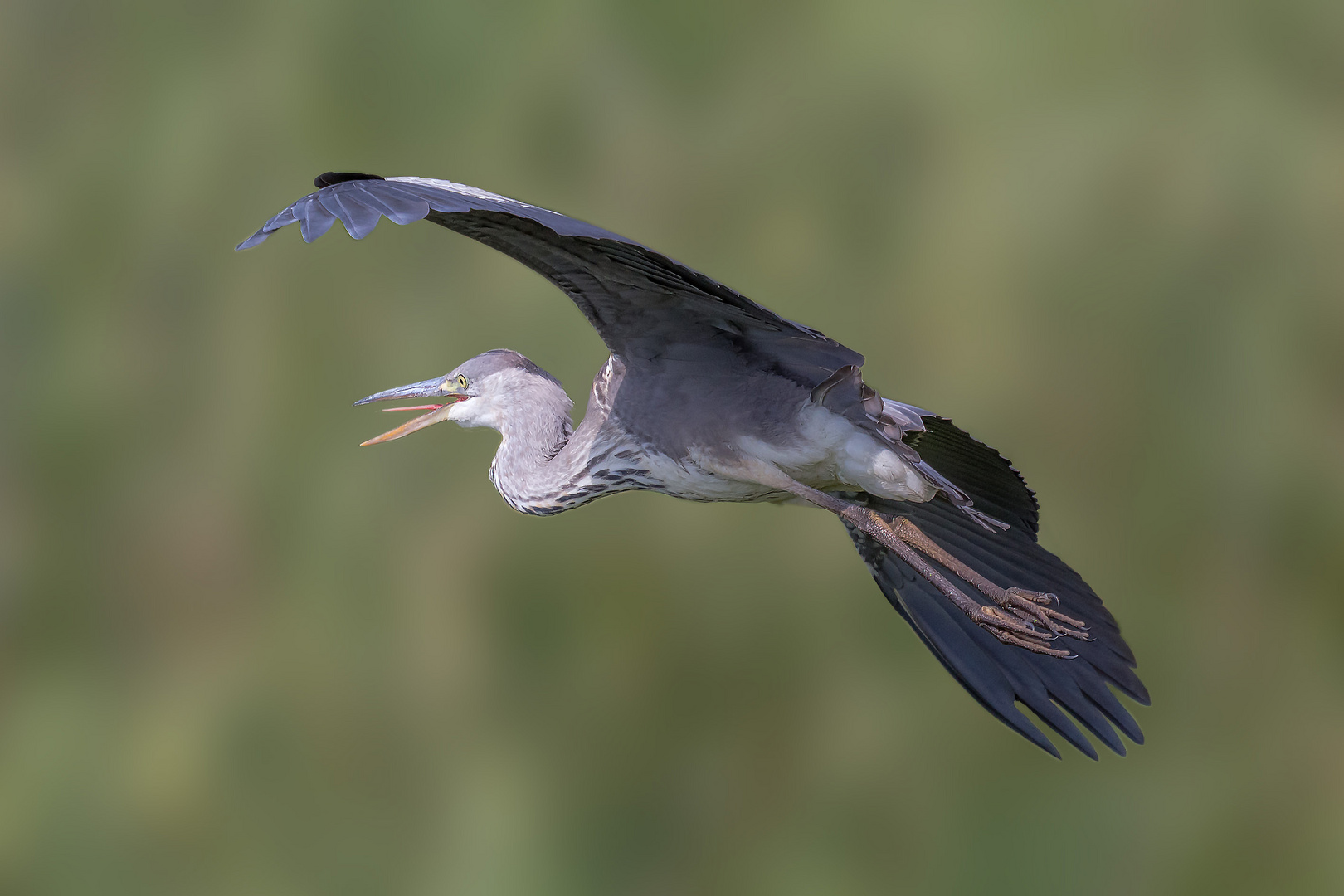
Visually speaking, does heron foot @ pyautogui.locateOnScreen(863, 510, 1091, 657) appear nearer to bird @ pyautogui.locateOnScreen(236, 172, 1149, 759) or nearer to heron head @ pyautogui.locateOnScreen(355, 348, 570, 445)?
bird @ pyautogui.locateOnScreen(236, 172, 1149, 759)

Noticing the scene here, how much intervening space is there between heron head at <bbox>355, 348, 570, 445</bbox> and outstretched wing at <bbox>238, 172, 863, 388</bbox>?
0.32 m

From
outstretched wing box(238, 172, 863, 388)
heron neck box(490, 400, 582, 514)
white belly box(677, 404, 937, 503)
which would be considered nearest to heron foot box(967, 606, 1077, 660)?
white belly box(677, 404, 937, 503)

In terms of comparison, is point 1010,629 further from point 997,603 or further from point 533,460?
point 533,460

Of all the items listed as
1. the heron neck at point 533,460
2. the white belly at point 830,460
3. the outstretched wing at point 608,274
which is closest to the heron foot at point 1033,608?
the white belly at point 830,460

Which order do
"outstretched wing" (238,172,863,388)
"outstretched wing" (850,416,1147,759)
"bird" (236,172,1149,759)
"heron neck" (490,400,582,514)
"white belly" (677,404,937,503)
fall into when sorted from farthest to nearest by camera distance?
"outstretched wing" (850,416,1147,759), "heron neck" (490,400,582,514), "white belly" (677,404,937,503), "bird" (236,172,1149,759), "outstretched wing" (238,172,863,388)

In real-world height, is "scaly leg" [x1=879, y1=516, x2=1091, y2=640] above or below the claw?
above

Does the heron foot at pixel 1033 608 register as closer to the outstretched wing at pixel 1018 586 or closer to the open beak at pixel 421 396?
the outstretched wing at pixel 1018 586

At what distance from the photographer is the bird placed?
1.74 metres

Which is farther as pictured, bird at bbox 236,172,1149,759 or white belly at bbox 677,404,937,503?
white belly at bbox 677,404,937,503

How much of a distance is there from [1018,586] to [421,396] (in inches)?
49.5

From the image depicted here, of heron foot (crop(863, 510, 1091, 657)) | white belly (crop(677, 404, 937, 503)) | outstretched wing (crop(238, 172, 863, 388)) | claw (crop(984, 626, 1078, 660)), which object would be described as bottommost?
claw (crop(984, 626, 1078, 660))

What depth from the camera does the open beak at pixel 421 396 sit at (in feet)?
8.16

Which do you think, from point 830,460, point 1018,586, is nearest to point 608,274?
point 830,460

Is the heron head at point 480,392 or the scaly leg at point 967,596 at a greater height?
the heron head at point 480,392
